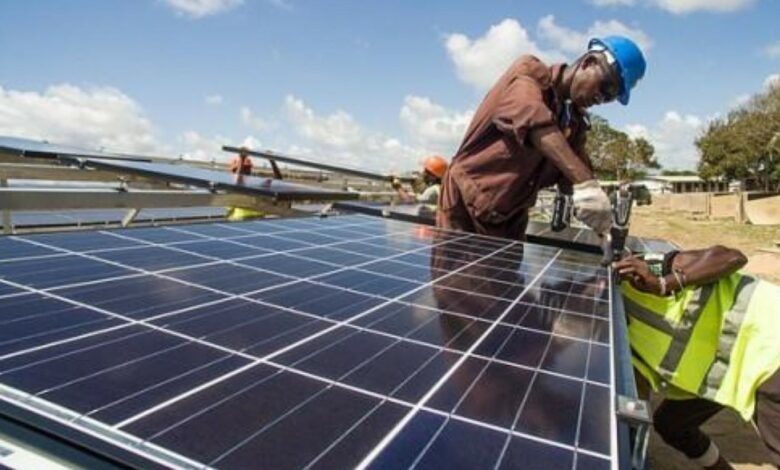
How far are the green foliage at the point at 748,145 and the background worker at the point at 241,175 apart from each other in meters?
39.9

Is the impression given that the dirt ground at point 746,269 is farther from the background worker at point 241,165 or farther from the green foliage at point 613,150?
the green foliage at point 613,150

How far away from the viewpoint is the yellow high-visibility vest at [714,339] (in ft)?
9.96

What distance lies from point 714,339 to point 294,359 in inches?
105

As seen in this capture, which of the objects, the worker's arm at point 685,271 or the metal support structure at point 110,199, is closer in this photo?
the worker's arm at point 685,271

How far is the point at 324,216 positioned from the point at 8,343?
10.5ft

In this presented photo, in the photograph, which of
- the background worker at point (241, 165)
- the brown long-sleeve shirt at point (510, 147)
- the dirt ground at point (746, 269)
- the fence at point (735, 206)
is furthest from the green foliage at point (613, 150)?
the brown long-sleeve shirt at point (510, 147)

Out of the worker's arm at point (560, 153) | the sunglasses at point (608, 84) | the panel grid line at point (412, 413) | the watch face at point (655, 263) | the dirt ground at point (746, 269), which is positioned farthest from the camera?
the dirt ground at point (746, 269)

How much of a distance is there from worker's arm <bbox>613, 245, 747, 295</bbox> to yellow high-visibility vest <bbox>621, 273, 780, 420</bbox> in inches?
3.6

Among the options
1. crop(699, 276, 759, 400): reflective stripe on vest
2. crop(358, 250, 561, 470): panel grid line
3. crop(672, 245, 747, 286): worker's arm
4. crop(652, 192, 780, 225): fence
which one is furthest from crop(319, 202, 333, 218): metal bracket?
crop(652, 192, 780, 225): fence

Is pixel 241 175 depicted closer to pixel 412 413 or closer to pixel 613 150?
pixel 412 413

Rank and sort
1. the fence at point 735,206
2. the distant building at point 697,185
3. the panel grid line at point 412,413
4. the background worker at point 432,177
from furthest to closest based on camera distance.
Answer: the distant building at point 697,185 → the fence at point 735,206 → the background worker at point 432,177 → the panel grid line at point 412,413

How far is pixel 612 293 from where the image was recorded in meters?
2.68

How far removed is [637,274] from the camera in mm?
3109

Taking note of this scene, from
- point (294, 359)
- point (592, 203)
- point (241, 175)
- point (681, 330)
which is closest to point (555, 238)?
point (681, 330)
